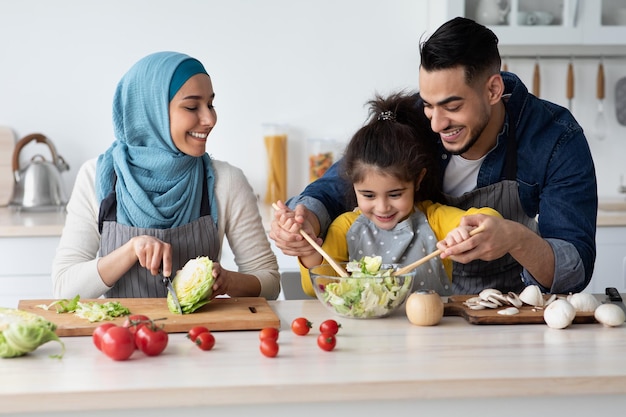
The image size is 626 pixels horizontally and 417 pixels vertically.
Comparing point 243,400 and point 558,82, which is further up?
point 558,82

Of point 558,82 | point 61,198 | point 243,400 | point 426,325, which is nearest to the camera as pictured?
point 243,400

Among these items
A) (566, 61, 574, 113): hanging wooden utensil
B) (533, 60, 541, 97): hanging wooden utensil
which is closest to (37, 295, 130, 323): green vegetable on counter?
(533, 60, 541, 97): hanging wooden utensil

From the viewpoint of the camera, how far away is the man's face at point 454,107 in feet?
6.73

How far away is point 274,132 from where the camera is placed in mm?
3881

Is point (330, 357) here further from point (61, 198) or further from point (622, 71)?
point (622, 71)

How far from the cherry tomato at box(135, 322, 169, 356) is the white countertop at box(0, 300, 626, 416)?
16 mm

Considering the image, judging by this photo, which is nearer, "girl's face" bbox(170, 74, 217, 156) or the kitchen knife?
the kitchen knife

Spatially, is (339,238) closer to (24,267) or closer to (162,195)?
(162,195)

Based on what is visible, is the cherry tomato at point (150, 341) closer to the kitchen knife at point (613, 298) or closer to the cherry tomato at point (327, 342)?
the cherry tomato at point (327, 342)

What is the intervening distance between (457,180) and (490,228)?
1.55 ft

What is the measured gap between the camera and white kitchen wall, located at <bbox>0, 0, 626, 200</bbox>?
3.79 metres

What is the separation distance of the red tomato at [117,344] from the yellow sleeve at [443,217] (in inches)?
37.5

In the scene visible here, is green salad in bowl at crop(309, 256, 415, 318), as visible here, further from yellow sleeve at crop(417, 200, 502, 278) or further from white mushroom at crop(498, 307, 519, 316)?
yellow sleeve at crop(417, 200, 502, 278)

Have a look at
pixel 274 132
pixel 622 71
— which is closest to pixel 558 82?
pixel 622 71
